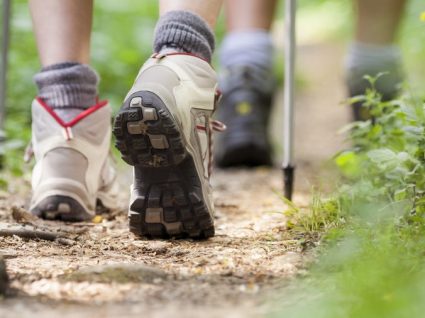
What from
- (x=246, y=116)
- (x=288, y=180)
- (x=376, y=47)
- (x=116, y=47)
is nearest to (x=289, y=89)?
(x=288, y=180)

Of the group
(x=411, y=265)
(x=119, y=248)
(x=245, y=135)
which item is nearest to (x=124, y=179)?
(x=245, y=135)

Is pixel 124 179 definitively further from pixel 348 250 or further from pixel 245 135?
pixel 348 250

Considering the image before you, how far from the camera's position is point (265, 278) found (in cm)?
137

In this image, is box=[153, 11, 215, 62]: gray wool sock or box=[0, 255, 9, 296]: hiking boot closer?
box=[0, 255, 9, 296]: hiking boot

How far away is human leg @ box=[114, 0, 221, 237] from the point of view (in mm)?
1581

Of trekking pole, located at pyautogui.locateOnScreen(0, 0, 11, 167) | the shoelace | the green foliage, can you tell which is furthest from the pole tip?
trekking pole, located at pyautogui.locateOnScreen(0, 0, 11, 167)

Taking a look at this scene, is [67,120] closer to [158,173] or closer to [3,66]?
[158,173]

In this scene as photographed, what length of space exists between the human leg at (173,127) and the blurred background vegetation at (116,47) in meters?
1.29

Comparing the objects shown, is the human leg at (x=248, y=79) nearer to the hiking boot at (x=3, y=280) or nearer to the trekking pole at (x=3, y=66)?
the trekking pole at (x=3, y=66)

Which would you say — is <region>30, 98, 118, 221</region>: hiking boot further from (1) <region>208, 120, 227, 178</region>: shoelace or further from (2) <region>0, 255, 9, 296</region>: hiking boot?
(2) <region>0, 255, 9, 296</region>: hiking boot

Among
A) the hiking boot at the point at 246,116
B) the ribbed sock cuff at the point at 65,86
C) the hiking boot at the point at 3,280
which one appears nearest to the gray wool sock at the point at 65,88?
the ribbed sock cuff at the point at 65,86

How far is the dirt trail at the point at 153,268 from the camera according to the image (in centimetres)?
117

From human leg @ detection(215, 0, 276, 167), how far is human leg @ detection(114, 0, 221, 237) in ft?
4.72

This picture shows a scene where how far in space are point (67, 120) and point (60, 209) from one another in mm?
243
